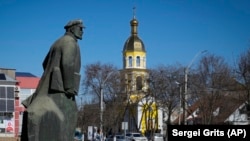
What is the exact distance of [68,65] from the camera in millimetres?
9555

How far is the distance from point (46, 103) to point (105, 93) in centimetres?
5565

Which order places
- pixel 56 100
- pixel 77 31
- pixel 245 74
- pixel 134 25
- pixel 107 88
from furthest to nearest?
pixel 134 25 → pixel 107 88 → pixel 245 74 → pixel 77 31 → pixel 56 100

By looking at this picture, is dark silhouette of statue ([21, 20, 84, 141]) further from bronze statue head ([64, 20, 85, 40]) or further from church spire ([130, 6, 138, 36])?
church spire ([130, 6, 138, 36])

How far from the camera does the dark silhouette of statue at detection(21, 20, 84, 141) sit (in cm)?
935

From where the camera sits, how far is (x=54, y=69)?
9.52 meters

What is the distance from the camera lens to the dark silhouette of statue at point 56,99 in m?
9.35

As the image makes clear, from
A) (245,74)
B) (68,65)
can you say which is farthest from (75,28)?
(245,74)

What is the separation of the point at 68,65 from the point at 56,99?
647 mm

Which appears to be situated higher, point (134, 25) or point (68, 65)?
point (134, 25)

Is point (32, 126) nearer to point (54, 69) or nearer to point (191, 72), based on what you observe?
point (54, 69)

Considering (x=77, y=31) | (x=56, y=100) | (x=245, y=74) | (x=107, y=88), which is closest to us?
(x=56, y=100)

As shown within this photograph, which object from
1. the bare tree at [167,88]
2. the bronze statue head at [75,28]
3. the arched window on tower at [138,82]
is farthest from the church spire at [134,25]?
the bronze statue head at [75,28]

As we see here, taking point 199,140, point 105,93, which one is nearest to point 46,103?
point 199,140

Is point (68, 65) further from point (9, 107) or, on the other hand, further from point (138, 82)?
point (138, 82)
